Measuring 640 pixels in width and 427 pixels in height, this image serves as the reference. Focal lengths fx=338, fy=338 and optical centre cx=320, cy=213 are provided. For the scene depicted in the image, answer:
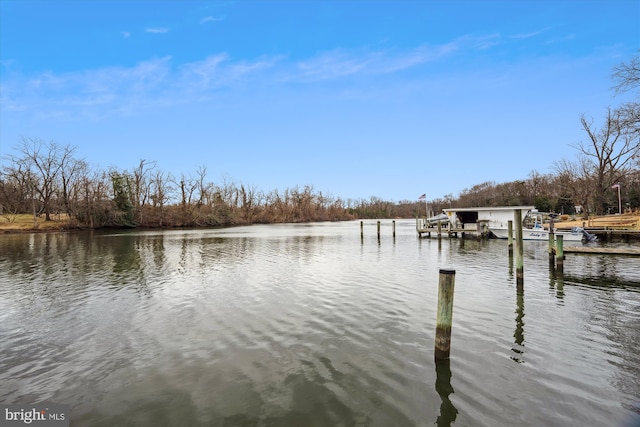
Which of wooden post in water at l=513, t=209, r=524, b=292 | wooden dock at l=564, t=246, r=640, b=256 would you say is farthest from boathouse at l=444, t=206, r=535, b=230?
wooden post in water at l=513, t=209, r=524, b=292

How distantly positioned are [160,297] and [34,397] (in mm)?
6044

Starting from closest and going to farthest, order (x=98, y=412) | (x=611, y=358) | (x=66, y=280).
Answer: (x=98, y=412), (x=611, y=358), (x=66, y=280)

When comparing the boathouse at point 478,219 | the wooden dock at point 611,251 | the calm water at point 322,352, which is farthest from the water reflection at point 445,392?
the boathouse at point 478,219

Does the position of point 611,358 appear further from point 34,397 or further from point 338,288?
point 34,397

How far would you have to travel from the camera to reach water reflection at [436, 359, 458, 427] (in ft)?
14.4

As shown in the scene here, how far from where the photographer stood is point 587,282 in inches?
489

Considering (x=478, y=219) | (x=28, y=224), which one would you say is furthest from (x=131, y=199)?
(x=478, y=219)

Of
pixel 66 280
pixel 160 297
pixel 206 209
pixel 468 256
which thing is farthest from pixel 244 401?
pixel 206 209

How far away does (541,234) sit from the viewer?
29.2 meters

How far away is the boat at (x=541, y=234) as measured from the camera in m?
26.8

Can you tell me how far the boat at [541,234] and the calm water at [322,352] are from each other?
15892mm

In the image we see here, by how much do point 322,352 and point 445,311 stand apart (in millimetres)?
2425

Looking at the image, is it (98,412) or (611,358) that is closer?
(98,412)

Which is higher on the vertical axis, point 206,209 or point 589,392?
point 206,209
